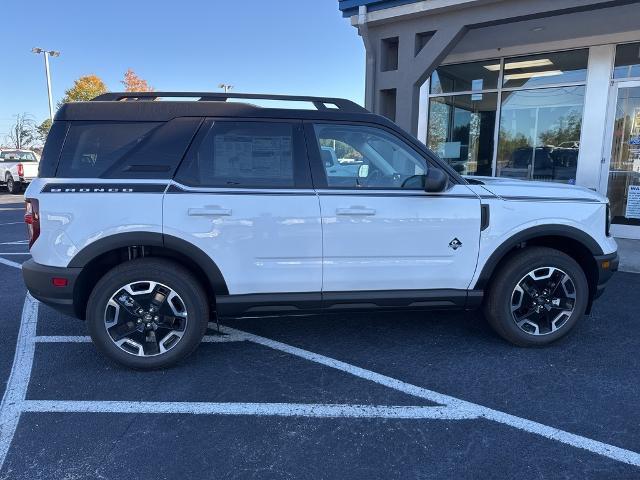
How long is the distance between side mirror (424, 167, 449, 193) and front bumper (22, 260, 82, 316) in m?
2.50

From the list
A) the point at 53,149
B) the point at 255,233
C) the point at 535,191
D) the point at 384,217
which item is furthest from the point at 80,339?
the point at 535,191

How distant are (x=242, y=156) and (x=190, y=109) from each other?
50cm

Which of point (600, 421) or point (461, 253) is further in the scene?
point (461, 253)

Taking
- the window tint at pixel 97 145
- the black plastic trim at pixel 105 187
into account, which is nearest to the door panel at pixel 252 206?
the black plastic trim at pixel 105 187

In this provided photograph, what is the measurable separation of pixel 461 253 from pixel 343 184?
3.42 ft

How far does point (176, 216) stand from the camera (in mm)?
3332

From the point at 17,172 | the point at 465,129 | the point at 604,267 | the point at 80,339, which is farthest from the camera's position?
the point at 17,172

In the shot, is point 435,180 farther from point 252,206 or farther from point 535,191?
point 252,206

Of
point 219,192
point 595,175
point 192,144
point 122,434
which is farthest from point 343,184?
point 595,175

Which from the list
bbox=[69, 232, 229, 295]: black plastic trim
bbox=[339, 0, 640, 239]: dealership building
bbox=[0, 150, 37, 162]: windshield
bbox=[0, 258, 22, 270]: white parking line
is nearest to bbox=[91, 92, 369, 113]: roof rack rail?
bbox=[69, 232, 229, 295]: black plastic trim

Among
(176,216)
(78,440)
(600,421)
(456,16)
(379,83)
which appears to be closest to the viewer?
(78,440)

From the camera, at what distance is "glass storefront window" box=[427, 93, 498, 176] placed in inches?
375

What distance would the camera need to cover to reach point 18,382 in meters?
3.36

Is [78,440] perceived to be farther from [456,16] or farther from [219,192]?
[456,16]
